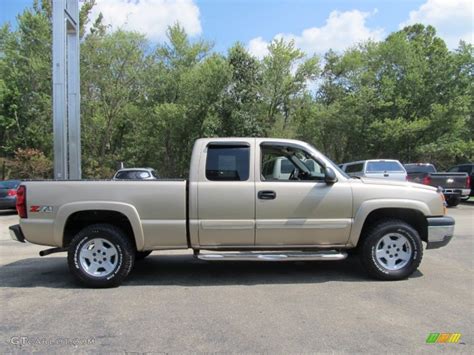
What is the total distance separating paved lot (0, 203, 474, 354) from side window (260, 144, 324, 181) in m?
1.50

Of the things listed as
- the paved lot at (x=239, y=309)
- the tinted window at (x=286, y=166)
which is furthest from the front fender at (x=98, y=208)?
the tinted window at (x=286, y=166)

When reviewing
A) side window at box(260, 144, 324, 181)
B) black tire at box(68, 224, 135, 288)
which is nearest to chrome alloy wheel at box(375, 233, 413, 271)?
side window at box(260, 144, 324, 181)

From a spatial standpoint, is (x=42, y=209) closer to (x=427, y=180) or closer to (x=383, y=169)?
(x=383, y=169)

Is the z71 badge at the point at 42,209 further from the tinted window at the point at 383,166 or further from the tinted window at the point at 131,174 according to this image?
the tinted window at the point at 383,166

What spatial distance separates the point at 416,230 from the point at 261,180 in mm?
2506

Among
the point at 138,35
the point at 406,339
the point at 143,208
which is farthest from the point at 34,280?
the point at 138,35

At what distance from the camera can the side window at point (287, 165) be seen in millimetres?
6488

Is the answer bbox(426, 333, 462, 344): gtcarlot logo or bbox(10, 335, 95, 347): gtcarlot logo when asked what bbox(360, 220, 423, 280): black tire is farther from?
bbox(10, 335, 95, 347): gtcarlot logo

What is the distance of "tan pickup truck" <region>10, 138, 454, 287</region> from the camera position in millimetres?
6156

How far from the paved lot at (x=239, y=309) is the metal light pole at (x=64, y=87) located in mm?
4873

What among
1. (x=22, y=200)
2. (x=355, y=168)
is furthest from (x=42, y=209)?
(x=355, y=168)

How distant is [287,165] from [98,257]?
9.77ft

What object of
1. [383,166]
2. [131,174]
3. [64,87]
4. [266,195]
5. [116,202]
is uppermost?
[64,87]

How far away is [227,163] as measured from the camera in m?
6.39
